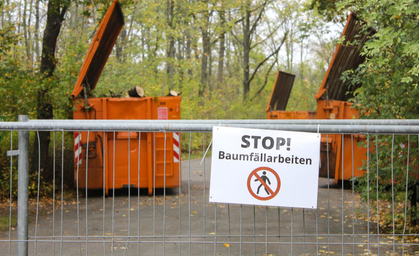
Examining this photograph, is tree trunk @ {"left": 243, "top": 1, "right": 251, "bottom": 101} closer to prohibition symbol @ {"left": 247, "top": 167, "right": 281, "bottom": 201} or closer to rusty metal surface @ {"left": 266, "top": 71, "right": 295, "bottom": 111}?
rusty metal surface @ {"left": 266, "top": 71, "right": 295, "bottom": 111}

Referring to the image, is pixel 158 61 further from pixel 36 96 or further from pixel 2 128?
pixel 2 128

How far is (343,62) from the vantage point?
11.4 m

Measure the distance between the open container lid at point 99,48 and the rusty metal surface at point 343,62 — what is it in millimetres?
4568

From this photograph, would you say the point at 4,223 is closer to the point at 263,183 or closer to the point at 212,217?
the point at 212,217

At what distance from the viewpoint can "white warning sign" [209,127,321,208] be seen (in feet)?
12.3

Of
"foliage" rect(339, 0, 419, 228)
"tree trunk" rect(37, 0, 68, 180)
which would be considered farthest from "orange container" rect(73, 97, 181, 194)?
"foliage" rect(339, 0, 419, 228)

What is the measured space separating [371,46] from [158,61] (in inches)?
956

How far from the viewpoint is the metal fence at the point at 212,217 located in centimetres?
393

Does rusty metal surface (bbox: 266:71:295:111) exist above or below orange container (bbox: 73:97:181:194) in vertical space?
above

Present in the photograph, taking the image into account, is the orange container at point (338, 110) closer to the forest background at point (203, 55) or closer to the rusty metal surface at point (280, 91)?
the forest background at point (203, 55)

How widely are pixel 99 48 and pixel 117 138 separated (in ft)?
6.35

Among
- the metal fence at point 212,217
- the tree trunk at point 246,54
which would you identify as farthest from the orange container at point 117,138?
the tree trunk at point 246,54

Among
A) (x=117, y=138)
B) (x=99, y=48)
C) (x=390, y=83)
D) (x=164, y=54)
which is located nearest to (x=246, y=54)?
(x=164, y=54)

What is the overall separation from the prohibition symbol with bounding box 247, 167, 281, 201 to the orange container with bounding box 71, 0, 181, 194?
728 centimetres
